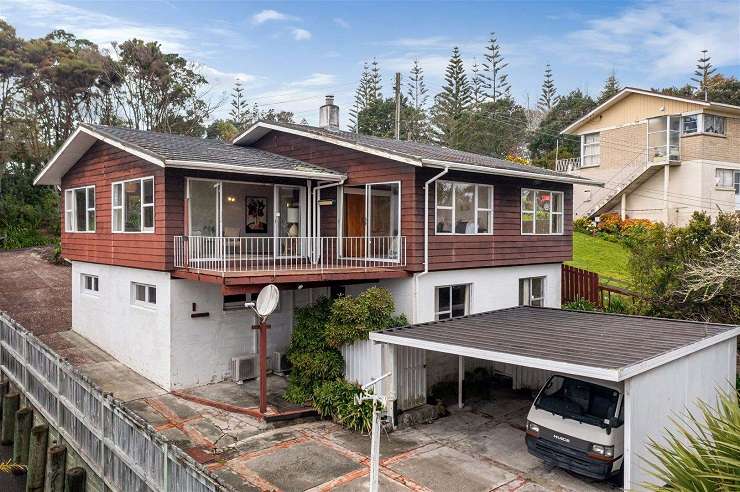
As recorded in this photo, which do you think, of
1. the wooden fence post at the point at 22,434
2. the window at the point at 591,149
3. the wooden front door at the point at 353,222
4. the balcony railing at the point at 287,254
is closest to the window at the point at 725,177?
the window at the point at 591,149

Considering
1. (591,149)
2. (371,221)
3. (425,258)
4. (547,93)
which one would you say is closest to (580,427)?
(425,258)

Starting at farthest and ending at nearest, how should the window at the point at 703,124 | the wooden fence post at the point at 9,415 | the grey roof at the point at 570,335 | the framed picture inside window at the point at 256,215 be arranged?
the window at the point at 703,124, the framed picture inside window at the point at 256,215, the wooden fence post at the point at 9,415, the grey roof at the point at 570,335

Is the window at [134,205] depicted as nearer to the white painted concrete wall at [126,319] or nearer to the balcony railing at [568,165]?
the white painted concrete wall at [126,319]

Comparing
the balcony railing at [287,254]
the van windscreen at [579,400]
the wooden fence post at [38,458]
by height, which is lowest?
the wooden fence post at [38,458]

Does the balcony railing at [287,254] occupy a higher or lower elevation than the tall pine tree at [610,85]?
lower

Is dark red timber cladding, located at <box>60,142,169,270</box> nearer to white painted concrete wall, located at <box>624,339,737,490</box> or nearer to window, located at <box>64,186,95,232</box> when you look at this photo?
window, located at <box>64,186,95,232</box>

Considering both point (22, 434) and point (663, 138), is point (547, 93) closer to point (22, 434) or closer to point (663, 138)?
point (663, 138)
